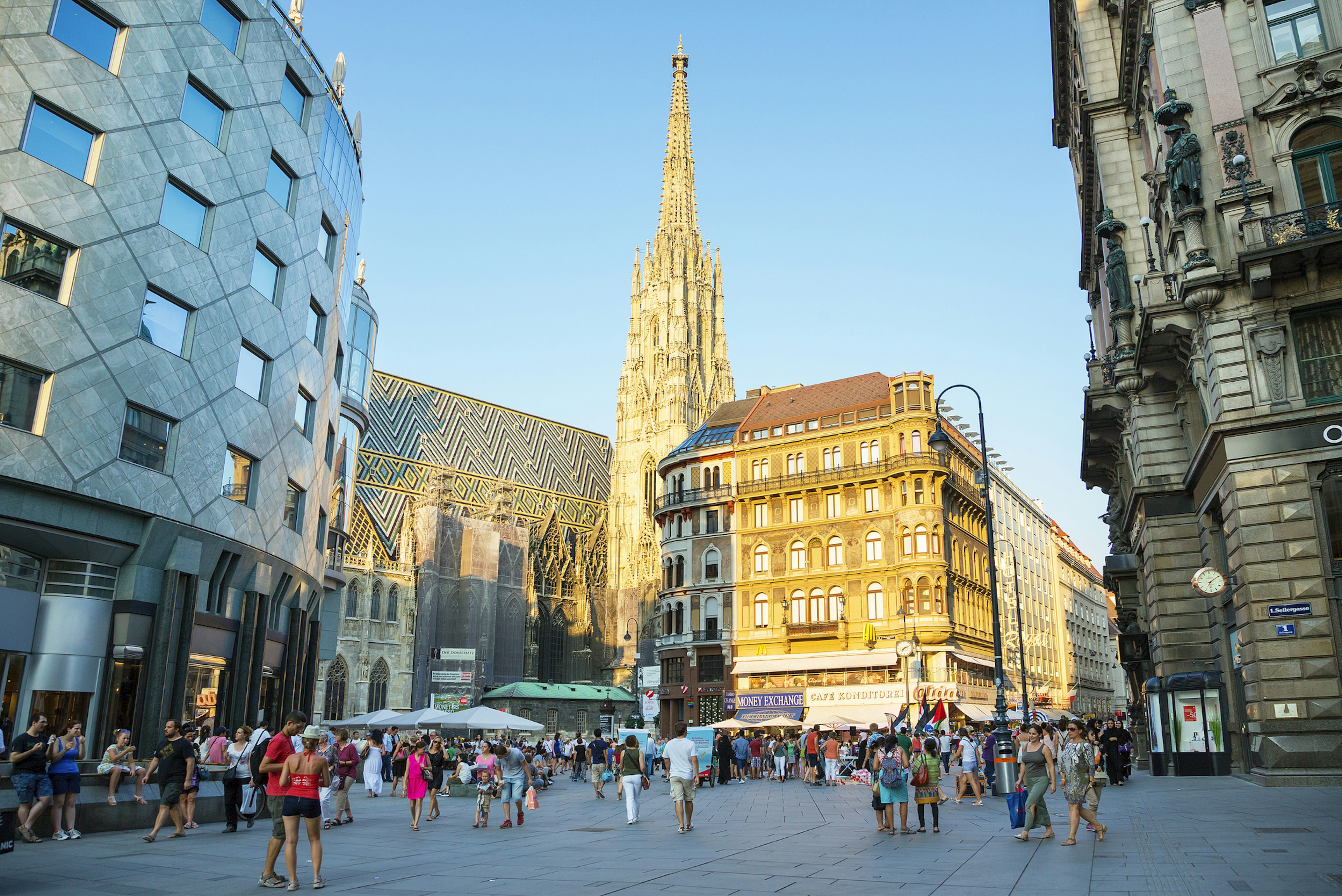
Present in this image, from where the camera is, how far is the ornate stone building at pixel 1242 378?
16.8m

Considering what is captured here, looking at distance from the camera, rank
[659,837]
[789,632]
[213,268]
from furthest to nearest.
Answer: [789,632]
[213,268]
[659,837]

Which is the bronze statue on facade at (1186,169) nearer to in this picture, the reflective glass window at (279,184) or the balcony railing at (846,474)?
the reflective glass window at (279,184)

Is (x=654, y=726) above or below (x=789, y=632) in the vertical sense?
below

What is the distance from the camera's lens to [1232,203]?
18.4 meters

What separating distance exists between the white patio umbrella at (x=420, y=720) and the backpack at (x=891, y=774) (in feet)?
73.7

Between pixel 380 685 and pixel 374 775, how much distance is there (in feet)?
151

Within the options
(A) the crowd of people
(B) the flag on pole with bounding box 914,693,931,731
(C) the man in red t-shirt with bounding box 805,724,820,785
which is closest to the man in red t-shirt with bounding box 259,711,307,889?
(A) the crowd of people

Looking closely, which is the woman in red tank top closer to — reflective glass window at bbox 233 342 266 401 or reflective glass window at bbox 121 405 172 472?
reflective glass window at bbox 121 405 172 472

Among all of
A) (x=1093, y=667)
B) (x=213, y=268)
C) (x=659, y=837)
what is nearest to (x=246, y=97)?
(x=213, y=268)

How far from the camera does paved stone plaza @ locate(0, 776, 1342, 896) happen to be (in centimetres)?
930

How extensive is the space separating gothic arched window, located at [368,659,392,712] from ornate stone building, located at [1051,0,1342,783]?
57.3 meters

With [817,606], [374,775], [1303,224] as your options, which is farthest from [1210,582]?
[817,606]

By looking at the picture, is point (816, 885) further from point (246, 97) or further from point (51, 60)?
point (246, 97)

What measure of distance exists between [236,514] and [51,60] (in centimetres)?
1197
